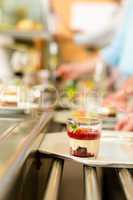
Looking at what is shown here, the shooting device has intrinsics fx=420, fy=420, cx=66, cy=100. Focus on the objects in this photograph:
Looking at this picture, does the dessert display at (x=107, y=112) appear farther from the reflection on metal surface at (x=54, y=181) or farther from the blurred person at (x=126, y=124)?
the reflection on metal surface at (x=54, y=181)

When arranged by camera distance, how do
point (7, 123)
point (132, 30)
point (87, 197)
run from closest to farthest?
point (87, 197), point (7, 123), point (132, 30)

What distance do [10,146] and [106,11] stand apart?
2.41m

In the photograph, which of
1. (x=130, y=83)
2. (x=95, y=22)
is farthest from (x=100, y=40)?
(x=130, y=83)

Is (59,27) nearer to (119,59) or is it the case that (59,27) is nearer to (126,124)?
(119,59)

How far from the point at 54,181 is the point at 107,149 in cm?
23

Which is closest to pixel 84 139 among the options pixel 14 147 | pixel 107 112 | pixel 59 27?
pixel 14 147

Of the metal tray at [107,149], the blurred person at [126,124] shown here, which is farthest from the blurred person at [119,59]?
the metal tray at [107,149]

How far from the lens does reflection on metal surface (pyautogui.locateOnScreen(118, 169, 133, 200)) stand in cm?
49

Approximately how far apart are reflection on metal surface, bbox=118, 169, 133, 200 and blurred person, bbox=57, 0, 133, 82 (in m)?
1.49

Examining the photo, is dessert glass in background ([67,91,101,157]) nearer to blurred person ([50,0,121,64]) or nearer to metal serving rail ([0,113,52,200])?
metal serving rail ([0,113,52,200])

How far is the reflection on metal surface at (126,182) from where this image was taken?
0.49 m

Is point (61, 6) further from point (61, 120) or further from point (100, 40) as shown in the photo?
point (61, 120)

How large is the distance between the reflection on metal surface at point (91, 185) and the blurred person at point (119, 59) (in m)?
1.49

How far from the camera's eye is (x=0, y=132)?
0.68 metres
